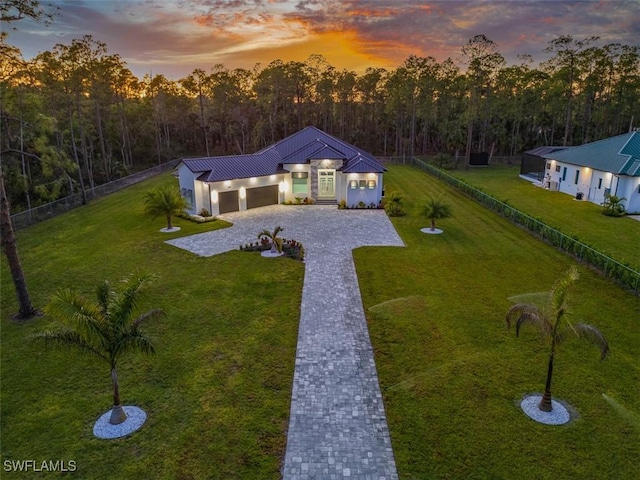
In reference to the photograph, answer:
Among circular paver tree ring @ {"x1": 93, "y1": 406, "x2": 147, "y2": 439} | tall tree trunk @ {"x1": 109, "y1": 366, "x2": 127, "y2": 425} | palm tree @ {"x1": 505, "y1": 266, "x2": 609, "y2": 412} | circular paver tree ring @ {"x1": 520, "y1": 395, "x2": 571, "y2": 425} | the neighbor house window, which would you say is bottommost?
circular paver tree ring @ {"x1": 93, "y1": 406, "x2": 147, "y2": 439}

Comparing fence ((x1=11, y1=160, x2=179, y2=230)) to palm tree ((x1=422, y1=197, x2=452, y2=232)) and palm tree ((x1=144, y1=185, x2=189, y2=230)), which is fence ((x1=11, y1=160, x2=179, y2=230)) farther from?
Result: palm tree ((x1=422, y1=197, x2=452, y2=232))

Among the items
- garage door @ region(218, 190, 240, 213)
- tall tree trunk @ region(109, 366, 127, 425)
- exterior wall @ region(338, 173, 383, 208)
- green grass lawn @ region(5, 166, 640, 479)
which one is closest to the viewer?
green grass lawn @ region(5, 166, 640, 479)

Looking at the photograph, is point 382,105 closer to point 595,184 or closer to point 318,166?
point 318,166

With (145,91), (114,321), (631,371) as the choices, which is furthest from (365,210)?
(145,91)

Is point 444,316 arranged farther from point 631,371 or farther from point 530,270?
point 530,270

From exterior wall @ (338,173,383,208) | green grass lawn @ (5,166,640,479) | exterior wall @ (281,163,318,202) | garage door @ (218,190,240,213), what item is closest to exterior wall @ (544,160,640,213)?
green grass lawn @ (5,166,640,479)

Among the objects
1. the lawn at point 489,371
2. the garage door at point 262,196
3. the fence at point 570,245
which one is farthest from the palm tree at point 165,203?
the fence at point 570,245

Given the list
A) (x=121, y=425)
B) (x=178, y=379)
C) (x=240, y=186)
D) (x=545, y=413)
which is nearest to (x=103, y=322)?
(x=121, y=425)

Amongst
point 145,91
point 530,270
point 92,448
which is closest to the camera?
point 92,448
